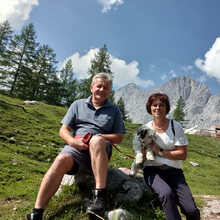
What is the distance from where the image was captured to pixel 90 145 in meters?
3.36

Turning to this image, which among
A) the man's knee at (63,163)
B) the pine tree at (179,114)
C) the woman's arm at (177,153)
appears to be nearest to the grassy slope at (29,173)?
the man's knee at (63,163)

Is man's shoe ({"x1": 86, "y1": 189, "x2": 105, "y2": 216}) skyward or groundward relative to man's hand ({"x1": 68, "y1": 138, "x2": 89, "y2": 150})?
groundward

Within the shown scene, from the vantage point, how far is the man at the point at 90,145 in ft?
9.72

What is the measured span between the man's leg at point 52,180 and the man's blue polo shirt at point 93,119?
2.85 ft

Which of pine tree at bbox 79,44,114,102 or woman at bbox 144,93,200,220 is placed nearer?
woman at bbox 144,93,200,220

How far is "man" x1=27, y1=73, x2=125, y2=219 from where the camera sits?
9.72 feet

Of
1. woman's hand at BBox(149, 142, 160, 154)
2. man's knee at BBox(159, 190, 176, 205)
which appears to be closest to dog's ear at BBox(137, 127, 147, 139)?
woman's hand at BBox(149, 142, 160, 154)

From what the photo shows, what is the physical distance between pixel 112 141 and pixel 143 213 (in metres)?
1.58

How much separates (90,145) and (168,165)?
66.3 inches

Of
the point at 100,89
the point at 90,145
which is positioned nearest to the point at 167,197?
the point at 90,145

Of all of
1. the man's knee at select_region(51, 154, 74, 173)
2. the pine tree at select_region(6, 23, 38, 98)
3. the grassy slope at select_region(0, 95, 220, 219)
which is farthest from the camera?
the pine tree at select_region(6, 23, 38, 98)

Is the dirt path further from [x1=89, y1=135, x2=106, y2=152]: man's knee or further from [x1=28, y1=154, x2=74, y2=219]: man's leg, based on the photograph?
[x1=28, y1=154, x2=74, y2=219]: man's leg

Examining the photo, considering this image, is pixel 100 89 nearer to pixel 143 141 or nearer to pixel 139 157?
pixel 143 141

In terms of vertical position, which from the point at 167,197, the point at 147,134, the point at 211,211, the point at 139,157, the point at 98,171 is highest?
the point at 147,134
